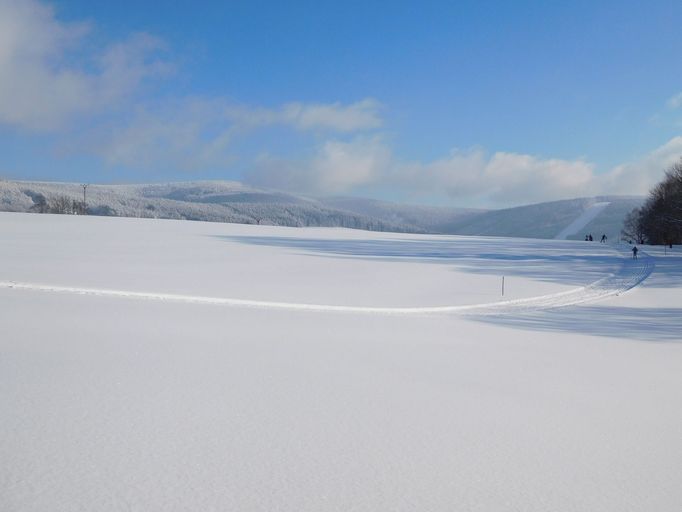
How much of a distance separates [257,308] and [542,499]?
8567 millimetres

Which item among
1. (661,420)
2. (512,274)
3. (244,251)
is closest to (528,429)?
(661,420)

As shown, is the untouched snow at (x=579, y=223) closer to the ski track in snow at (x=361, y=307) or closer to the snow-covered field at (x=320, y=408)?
the ski track in snow at (x=361, y=307)

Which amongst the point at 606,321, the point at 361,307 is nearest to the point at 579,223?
the point at 606,321

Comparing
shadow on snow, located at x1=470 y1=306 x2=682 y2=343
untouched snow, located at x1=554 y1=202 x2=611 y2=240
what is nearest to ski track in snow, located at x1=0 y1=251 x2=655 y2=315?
shadow on snow, located at x1=470 y1=306 x2=682 y2=343

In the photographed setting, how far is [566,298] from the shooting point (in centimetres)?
1745

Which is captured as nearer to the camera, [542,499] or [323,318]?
[542,499]

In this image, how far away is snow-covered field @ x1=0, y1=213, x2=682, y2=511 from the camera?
3.24 meters

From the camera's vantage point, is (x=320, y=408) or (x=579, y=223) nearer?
(x=320, y=408)

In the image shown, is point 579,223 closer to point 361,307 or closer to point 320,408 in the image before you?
point 361,307

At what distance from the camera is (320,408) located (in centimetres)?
466

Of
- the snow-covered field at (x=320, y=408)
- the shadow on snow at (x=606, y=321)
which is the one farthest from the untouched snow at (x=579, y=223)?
the snow-covered field at (x=320, y=408)

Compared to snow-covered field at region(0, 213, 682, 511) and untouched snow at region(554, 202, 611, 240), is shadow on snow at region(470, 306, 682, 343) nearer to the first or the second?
snow-covered field at region(0, 213, 682, 511)

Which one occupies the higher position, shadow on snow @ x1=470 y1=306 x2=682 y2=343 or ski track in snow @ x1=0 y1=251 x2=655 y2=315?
ski track in snow @ x1=0 y1=251 x2=655 y2=315

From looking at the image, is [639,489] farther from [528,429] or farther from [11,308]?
[11,308]
